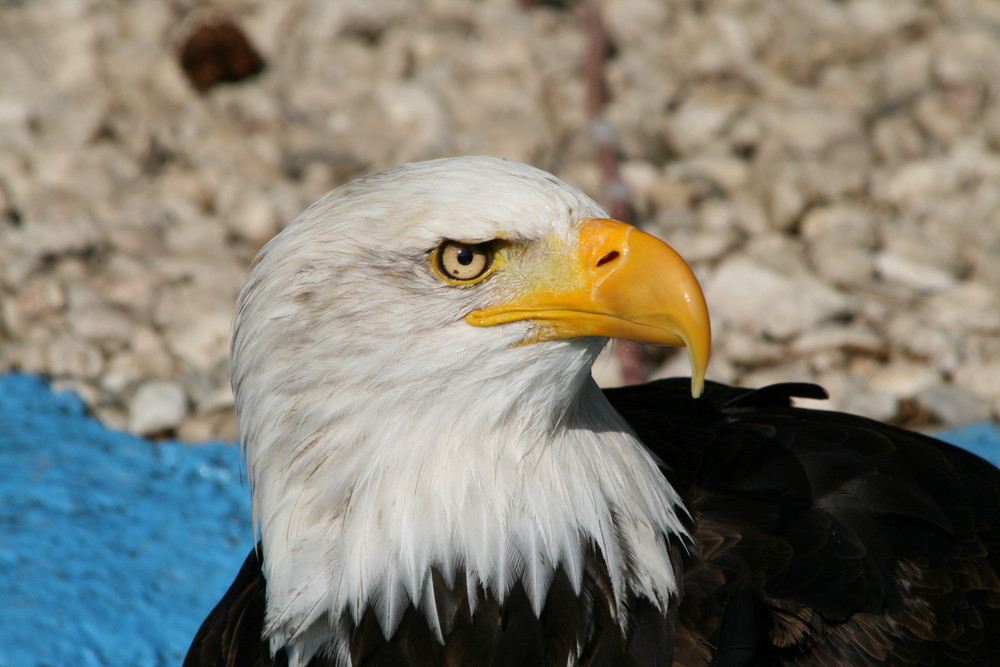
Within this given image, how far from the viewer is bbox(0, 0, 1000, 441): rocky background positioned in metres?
5.22

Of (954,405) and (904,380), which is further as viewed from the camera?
(904,380)

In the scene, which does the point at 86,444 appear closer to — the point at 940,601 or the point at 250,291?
the point at 250,291

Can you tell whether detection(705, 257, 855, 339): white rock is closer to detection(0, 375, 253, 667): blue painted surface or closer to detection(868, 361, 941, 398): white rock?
detection(868, 361, 941, 398): white rock

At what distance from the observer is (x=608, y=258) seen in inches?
90.6

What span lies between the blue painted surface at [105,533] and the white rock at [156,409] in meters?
0.09

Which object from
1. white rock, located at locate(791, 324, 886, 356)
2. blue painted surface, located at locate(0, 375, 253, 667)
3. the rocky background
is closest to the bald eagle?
blue painted surface, located at locate(0, 375, 253, 667)

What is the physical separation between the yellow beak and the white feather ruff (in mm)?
44

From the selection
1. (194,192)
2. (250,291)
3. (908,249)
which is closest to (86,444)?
(194,192)

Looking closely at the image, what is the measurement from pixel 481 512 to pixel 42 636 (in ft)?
7.32

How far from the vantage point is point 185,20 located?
22.0 feet

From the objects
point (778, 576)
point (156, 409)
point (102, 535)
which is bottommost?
point (102, 535)

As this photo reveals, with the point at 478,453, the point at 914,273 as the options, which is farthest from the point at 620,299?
the point at 914,273

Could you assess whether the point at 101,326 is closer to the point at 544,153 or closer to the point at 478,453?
the point at 544,153

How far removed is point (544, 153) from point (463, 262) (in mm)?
4054
